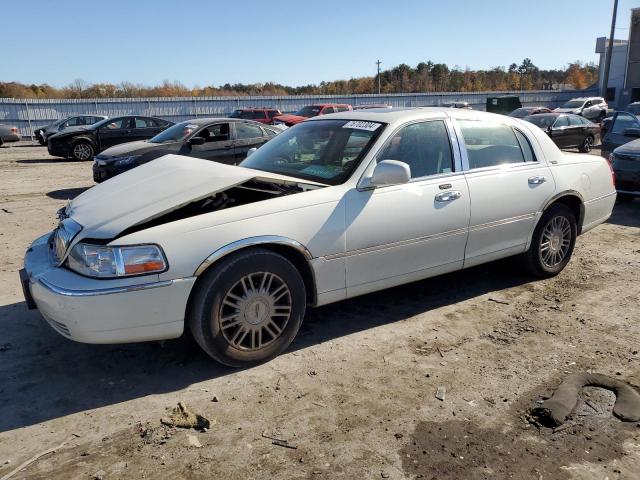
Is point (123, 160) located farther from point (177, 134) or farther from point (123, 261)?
point (123, 261)

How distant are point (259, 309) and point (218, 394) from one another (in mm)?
596

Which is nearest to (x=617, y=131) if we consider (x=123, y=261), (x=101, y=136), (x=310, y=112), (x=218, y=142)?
(x=218, y=142)

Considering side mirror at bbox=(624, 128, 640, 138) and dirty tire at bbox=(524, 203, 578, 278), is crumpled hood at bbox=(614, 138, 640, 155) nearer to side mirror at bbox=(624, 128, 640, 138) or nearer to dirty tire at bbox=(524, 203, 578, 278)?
side mirror at bbox=(624, 128, 640, 138)

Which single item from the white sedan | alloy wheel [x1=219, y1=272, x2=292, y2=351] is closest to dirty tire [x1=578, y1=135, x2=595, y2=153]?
the white sedan

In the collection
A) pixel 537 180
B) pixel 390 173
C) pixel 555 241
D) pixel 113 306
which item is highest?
pixel 390 173

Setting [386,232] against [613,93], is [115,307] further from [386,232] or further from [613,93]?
[613,93]

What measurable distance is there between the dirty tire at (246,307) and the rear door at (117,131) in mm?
14417

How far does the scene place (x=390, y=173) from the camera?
3.72 m

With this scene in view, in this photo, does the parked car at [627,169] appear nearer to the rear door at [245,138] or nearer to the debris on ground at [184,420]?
the rear door at [245,138]

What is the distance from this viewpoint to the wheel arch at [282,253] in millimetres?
3240

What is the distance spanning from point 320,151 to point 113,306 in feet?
6.71

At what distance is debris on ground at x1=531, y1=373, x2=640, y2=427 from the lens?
303cm

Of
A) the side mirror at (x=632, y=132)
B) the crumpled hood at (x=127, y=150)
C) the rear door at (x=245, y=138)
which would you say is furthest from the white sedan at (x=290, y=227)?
the side mirror at (x=632, y=132)

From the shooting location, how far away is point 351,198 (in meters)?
3.76
